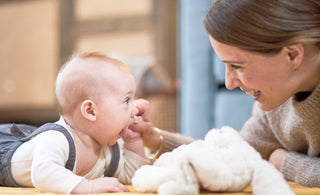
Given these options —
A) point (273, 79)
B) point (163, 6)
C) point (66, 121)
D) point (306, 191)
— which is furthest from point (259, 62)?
point (163, 6)

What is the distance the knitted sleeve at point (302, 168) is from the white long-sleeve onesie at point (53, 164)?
14.1 inches

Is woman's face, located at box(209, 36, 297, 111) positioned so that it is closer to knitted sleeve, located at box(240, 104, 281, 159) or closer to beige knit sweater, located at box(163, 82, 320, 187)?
beige knit sweater, located at box(163, 82, 320, 187)

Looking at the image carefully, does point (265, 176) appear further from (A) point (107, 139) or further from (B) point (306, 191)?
(A) point (107, 139)

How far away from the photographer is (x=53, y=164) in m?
0.75

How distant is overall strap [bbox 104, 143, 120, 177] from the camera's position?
3.06 feet

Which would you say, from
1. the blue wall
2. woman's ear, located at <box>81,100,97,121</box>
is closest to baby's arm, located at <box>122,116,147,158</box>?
woman's ear, located at <box>81,100,97,121</box>

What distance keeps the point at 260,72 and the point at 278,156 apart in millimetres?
370

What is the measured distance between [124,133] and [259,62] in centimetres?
36

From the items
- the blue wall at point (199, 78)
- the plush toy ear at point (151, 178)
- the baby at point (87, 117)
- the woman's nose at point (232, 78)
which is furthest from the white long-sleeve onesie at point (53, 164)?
the blue wall at point (199, 78)

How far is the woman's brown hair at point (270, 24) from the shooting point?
0.80 meters

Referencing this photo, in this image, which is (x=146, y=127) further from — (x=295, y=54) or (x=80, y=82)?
(x=295, y=54)

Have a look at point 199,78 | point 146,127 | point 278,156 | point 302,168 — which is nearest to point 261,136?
point 278,156

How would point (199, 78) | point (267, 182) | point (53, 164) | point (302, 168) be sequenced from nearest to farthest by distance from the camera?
point (267, 182)
point (53, 164)
point (302, 168)
point (199, 78)

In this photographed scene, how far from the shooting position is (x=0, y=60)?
4457 mm
